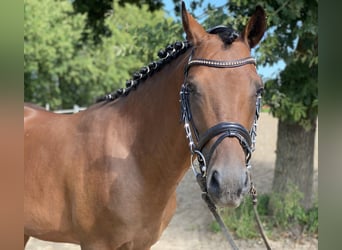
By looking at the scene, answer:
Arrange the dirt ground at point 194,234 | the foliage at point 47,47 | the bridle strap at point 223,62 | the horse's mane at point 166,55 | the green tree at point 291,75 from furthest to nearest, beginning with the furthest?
the foliage at point 47,47, the dirt ground at point 194,234, the green tree at point 291,75, the horse's mane at point 166,55, the bridle strap at point 223,62

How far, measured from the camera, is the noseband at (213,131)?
1.55 meters

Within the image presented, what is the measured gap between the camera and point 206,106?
1614mm

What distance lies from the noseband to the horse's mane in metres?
0.16

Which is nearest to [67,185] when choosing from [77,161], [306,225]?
[77,161]

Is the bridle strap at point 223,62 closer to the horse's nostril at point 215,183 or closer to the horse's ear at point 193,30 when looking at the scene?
the horse's ear at point 193,30

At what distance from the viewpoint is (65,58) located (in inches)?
669

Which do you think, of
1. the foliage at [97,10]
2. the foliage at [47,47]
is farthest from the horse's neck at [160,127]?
the foliage at [47,47]

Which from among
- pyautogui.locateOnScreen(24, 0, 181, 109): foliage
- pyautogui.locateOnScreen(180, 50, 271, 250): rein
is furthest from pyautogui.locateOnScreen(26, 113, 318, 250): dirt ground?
pyautogui.locateOnScreen(24, 0, 181, 109): foliage

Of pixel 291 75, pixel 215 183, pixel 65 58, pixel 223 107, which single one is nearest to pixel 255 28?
pixel 223 107

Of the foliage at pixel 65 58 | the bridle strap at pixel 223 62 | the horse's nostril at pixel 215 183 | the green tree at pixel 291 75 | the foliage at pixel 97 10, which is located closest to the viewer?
the horse's nostril at pixel 215 183

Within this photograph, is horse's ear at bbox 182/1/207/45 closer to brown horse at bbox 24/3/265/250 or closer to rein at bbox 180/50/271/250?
brown horse at bbox 24/3/265/250

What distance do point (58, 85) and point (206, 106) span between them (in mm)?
17673

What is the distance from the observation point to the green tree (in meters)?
3.75
